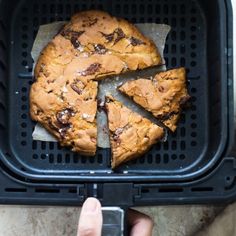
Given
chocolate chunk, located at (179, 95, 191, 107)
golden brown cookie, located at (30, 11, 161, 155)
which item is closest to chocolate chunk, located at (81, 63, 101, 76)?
golden brown cookie, located at (30, 11, 161, 155)

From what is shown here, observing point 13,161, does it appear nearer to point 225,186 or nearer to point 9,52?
point 9,52

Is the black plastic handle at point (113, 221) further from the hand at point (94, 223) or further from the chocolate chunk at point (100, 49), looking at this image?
the chocolate chunk at point (100, 49)

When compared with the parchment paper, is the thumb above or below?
below

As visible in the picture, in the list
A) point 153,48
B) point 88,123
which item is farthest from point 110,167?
point 153,48

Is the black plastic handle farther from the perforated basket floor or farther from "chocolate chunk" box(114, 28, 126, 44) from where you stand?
"chocolate chunk" box(114, 28, 126, 44)

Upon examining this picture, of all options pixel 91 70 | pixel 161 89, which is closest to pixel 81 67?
pixel 91 70

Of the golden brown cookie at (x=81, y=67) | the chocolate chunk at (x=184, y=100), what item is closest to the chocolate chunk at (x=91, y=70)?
the golden brown cookie at (x=81, y=67)
